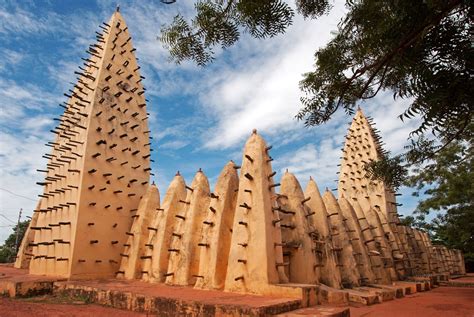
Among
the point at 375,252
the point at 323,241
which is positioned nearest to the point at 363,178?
the point at 375,252

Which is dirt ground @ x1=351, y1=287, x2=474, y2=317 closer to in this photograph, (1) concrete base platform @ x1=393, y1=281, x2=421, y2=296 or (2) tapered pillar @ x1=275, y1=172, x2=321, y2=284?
(1) concrete base platform @ x1=393, y1=281, x2=421, y2=296

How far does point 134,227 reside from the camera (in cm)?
1545

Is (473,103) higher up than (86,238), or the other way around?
(473,103)

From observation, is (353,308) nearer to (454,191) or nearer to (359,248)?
(359,248)

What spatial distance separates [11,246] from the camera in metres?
37.8

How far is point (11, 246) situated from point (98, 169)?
99.3ft

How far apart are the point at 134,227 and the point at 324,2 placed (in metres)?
11.8

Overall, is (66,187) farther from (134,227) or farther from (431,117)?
(431,117)

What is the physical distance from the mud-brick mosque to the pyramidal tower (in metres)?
0.05

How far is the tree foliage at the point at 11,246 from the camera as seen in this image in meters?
35.0

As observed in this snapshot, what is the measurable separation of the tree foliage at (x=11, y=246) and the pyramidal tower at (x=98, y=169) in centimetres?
2196

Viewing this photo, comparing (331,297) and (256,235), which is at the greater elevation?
(256,235)

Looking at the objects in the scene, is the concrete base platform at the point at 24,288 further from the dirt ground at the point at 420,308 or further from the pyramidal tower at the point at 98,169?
the dirt ground at the point at 420,308

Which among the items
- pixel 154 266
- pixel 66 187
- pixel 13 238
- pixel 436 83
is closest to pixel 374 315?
pixel 436 83
